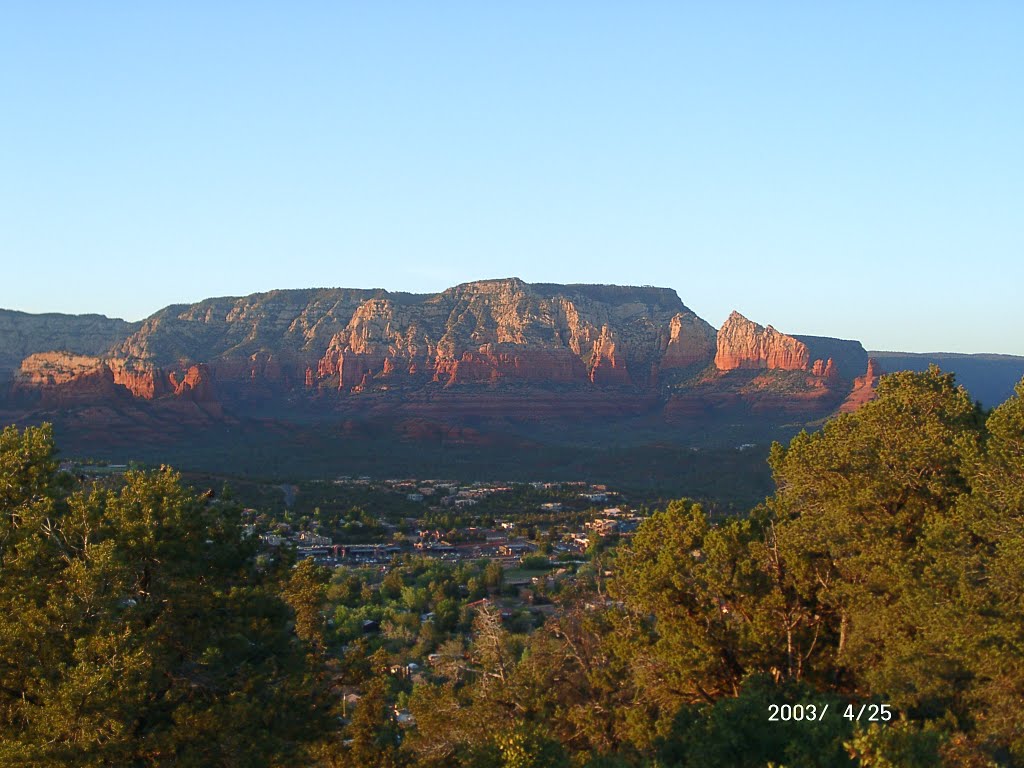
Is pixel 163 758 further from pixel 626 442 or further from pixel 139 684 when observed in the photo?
pixel 626 442

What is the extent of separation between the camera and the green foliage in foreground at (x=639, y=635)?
48.6 ft

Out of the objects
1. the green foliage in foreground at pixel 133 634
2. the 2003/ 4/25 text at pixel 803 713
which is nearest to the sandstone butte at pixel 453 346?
the green foliage in foreground at pixel 133 634

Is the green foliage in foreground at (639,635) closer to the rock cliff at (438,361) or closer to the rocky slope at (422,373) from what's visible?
the rocky slope at (422,373)

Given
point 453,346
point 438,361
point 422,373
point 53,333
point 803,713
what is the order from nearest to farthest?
point 803,713, point 422,373, point 438,361, point 453,346, point 53,333

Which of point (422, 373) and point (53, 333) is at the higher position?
point (53, 333)

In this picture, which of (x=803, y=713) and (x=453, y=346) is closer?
(x=803, y=713)

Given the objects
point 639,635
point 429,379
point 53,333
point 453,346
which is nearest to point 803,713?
point 639,635

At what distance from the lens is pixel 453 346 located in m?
167

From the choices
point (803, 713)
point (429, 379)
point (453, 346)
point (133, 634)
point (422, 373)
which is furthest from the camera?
point (453, 346)

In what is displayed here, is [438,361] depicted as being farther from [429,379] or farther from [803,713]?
[803,713]

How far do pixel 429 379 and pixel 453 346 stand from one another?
823 cm

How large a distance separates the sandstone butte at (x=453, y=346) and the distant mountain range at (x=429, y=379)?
1.31 feet

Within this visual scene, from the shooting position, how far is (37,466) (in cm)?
1658

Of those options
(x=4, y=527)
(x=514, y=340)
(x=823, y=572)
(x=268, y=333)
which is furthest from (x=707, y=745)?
(x=268, y=333)
